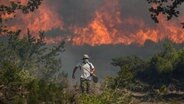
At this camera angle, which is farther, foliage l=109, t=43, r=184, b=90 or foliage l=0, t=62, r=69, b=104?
foliage l=109, t=43, r=184, b=90

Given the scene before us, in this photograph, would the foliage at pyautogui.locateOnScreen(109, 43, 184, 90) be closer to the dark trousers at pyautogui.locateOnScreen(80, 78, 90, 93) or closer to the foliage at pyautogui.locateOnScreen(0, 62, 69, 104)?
the dark trousers at pyautogui.locateOnScreen(80, 78, 90, 93)

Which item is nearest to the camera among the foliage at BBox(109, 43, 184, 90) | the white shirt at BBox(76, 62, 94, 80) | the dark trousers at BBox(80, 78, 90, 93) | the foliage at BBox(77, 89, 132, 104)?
the foliage at BBox(77, 89, 132, 104)

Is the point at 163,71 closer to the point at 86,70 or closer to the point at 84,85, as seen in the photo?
the point at 86,70

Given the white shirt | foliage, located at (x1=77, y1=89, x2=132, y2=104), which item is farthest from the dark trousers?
foliage, located at (x1=77, y1=89, x2=132, y2=104)

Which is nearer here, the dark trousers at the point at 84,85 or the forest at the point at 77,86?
the forest at the point at 77,86

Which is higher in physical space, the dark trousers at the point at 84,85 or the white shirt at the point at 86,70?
the white shirt at the point at 86,70

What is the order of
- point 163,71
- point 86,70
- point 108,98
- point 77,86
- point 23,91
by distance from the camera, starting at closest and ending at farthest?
1. point 23,91
2. point 108,98
3. point 77,86
4. point 86,70
5. point 163,71

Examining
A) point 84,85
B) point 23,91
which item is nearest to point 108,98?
point 23,91

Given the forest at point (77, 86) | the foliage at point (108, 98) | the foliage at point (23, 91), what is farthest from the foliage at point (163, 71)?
the foliage at point (23, 91)

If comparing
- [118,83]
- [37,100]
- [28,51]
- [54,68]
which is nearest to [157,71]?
[118,83]

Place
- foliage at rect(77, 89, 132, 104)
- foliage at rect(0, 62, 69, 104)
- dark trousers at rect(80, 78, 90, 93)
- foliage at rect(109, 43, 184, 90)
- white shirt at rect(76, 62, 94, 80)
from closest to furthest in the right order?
foliage at rect(0, 62, 69, 104), foliage at rect(77, 89, 132, 104), dark trousers at rect(80, 78, 90, 93), white shirt at rect(76, 62, 94, 80), foliage at rect(109, 43, 184, 90)

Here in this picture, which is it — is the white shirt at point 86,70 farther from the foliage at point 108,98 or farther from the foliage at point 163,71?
the foliage at point 163,71

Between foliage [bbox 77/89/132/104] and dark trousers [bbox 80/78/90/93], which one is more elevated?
dark trousers [bbox 80/78/90/93]

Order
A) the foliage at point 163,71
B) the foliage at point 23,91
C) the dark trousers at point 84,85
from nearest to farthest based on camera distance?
the foliage at point 23,91, the dark trousers at point 84,85, the foliage at point 163,71
